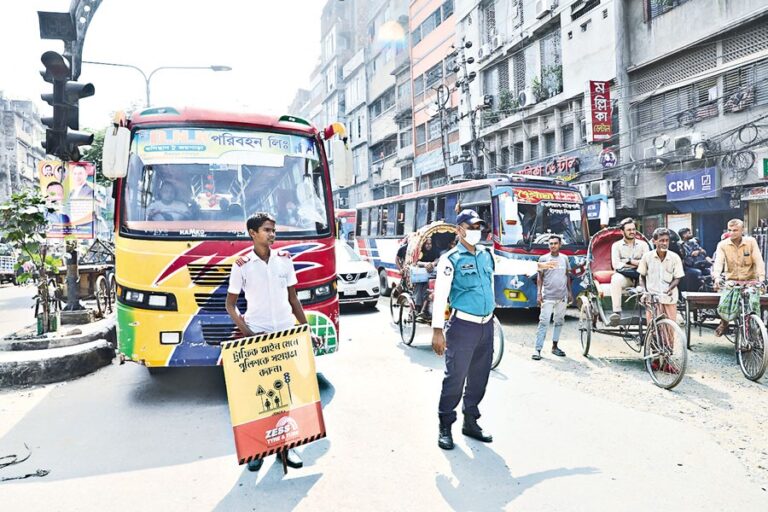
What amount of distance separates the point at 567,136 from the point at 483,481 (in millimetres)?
21895

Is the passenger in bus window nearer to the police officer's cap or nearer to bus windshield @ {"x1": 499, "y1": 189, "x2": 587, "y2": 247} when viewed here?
the police officer's cap

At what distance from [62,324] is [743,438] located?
995 cm

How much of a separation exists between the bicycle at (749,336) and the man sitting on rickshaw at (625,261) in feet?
4.37

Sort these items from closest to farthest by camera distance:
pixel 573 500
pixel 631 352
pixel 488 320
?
1. pixel 573 500
2. pixel 488 320
3. pixel 631 352

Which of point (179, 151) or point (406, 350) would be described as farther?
point (406, 350)

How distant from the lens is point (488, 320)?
15.7 ft

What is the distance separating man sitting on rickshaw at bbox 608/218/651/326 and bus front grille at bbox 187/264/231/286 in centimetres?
520

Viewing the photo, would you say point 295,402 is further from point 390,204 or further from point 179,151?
point 390,204

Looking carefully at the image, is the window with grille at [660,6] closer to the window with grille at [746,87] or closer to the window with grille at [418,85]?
the window with grille at [746,87]

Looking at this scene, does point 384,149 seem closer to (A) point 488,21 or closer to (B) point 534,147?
(A) point 488,21

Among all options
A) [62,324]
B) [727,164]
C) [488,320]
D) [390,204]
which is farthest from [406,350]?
[727,164]

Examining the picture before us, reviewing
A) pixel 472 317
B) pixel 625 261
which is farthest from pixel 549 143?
pixel 472 317

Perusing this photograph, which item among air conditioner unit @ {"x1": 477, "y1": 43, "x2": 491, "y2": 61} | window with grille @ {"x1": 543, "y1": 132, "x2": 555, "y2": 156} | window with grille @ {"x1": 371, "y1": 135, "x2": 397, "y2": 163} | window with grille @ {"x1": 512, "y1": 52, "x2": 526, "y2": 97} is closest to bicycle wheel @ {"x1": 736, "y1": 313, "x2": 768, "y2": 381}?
window with grille @ {"x1": 543, "y1": 132, "x2": 555, "y2": 156}

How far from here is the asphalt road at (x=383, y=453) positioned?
3717 mm
